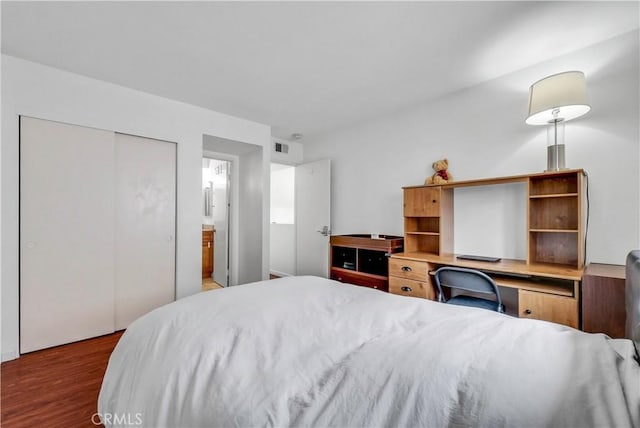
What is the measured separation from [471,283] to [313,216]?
2650 mm

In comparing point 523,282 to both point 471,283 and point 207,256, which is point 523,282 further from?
point 207,256

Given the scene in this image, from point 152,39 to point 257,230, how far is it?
99.6 inches

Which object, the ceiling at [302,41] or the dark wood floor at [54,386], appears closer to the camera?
the dark wood floor at [54,386]

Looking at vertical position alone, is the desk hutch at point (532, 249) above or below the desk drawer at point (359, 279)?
above

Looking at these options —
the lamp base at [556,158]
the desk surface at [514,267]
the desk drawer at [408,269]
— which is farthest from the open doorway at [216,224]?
the lamp base at [556,158]

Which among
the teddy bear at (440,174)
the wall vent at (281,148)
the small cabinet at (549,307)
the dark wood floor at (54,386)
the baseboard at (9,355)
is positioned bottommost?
the dark wood floor at (54,386)

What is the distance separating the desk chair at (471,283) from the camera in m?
2.01

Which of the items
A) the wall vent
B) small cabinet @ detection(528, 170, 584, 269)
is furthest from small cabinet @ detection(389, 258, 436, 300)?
the wall vent

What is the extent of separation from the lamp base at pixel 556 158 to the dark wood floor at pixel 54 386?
11.4ft

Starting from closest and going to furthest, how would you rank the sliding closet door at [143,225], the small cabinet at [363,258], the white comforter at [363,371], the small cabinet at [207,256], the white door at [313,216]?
the white comforter at [363,371] < the sliding closet door at [143,225] < the small cabinet at [363,258] < the white door at [313,216] < the small cabinet at [207,256]

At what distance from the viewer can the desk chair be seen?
2006 millimetres

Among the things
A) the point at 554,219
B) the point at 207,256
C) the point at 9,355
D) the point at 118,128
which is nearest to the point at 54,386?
the point at 9,355

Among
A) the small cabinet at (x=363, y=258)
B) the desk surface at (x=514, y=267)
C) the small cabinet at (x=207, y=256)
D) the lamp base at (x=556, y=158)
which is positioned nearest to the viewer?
the desk surface at (x=514, y=267)

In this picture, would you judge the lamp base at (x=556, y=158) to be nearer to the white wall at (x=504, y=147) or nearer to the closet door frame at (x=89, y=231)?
the white wall at (x=504, y=147)
